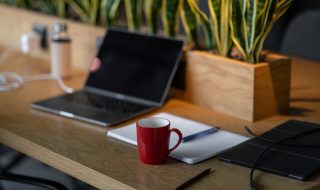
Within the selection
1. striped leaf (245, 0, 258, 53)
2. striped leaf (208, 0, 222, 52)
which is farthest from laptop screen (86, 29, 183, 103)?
striped leaf (245, 0, 258, 53)

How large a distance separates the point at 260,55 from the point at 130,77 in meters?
0.40

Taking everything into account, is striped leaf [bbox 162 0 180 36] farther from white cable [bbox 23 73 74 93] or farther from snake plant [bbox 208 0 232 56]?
white cable [bbox 23 73 74 93]

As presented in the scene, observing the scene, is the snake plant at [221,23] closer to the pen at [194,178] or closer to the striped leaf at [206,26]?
the striped leaf at [206,26]

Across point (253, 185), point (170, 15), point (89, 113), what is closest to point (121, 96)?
point (89, 113)

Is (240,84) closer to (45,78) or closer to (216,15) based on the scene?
(216,15)

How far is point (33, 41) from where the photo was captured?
6.88 feet

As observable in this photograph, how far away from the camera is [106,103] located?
5.25ft

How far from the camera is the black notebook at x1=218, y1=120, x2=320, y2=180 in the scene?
1118 mm

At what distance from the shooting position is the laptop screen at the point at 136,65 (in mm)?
1606

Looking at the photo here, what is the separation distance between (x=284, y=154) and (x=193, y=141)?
0.71 ft

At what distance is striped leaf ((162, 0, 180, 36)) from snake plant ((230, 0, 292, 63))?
10.6 inches

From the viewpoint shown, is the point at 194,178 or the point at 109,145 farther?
the point at 109,145

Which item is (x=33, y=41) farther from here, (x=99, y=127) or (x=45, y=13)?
(x=99, y=127)

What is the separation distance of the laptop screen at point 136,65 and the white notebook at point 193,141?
0.20 m
